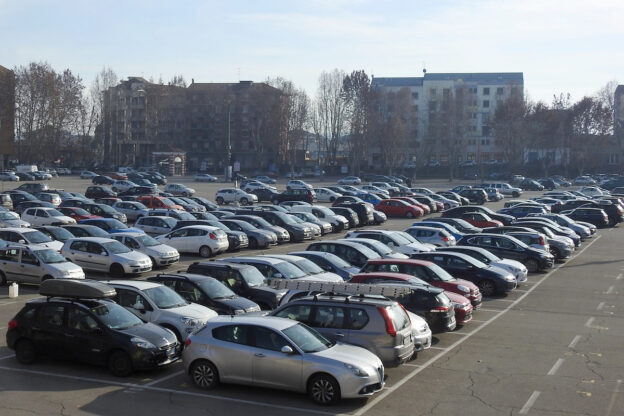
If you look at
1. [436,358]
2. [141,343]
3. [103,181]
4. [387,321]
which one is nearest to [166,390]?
[141,343]

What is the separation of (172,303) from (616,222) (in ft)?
127

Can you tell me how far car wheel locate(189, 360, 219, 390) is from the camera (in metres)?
11.7

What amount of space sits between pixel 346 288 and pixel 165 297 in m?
3.64

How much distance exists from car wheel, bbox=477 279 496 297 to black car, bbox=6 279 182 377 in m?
11.4

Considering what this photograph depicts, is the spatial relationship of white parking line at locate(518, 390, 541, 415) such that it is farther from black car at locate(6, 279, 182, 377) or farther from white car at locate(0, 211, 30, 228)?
white car at locate(0, 211, 30, 228)

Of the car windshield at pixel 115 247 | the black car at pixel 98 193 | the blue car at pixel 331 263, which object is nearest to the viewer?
the blue car at pixel 331 263

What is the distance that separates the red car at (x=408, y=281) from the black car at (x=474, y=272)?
3.90 metres

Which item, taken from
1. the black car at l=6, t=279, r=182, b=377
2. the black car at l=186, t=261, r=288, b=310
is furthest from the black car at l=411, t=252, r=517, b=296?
the black car at l=6, t=279, r=182, b=377

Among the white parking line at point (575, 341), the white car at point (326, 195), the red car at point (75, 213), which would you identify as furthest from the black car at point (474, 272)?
the white car at point (326, 195)

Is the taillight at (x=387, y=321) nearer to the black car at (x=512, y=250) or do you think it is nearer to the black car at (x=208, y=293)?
the black car at (x=208, y=293)

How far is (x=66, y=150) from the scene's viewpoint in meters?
115

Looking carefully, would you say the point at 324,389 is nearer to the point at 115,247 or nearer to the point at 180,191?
the point at 115,247

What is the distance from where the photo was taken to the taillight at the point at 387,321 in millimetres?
12438

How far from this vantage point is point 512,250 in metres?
27.1
